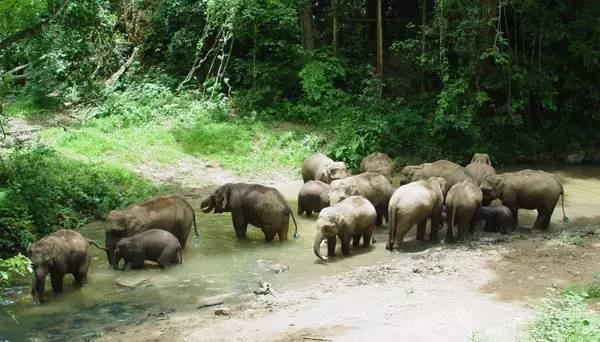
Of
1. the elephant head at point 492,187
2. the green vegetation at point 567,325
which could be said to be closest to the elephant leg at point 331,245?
the elephant head at point 492,187

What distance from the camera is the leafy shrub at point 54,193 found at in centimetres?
1306

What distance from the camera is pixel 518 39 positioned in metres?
23.1

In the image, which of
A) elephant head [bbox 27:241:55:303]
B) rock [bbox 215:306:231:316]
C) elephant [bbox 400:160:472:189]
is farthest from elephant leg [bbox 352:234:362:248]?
elephant head [bbox 27:241:55:303]

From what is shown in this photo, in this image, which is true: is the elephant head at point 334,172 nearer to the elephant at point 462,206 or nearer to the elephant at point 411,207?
the elephant at point 411,207

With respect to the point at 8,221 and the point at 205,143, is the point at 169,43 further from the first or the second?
the point at 8,221

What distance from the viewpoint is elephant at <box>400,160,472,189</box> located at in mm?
14539

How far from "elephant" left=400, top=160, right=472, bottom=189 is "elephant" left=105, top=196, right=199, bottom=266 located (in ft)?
15.3

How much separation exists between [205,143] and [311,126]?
3.51m

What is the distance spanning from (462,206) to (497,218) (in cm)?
113

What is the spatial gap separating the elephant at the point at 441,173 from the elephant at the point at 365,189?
844mm

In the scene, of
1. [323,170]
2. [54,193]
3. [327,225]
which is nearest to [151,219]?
[54,193]

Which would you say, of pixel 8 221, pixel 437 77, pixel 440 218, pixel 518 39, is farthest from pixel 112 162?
pixel 518 39

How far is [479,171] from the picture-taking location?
15.3 meters

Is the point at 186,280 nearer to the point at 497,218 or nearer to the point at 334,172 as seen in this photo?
the point at 334,172
